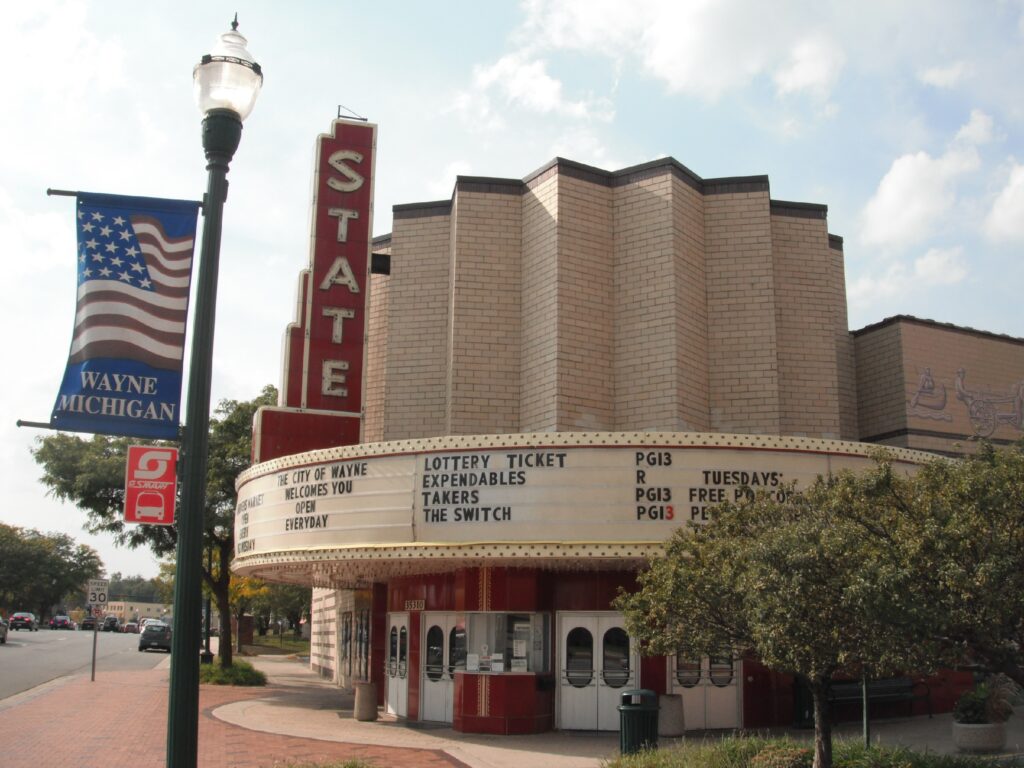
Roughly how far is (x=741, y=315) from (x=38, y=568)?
104 metres

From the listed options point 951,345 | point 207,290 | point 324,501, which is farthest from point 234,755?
point 951,345

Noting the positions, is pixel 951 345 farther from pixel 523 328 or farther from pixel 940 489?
pixel 940 489

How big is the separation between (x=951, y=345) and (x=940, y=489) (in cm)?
1613

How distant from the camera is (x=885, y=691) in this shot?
19422 millimetres

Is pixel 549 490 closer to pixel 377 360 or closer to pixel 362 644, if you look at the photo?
pixel 377 360

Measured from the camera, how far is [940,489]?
10734 millimetres

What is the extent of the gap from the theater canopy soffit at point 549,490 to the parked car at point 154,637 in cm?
3516

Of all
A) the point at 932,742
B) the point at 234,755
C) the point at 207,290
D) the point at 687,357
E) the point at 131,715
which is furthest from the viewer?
the point at 687,357

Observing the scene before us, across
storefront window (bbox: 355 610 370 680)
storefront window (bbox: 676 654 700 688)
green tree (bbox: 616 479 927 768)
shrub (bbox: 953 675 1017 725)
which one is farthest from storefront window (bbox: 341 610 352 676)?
shrub (bbox: 953 675 1017 725)

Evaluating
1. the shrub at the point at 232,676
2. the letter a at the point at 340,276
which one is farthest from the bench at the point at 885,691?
the shrub at the point at 232,676

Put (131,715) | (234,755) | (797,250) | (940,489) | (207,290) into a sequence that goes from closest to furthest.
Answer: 1. (207,290)
2. (940,489)
3. (234,755)
4. (131,715)
5. (797,250)

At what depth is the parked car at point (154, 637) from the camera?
49.2m

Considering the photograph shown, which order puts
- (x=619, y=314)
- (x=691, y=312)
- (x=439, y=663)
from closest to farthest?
1. (x=439, y=663)
2. (x=691, y=312)
3. (x=619, y=314)

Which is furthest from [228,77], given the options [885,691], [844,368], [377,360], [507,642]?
[844,368]
